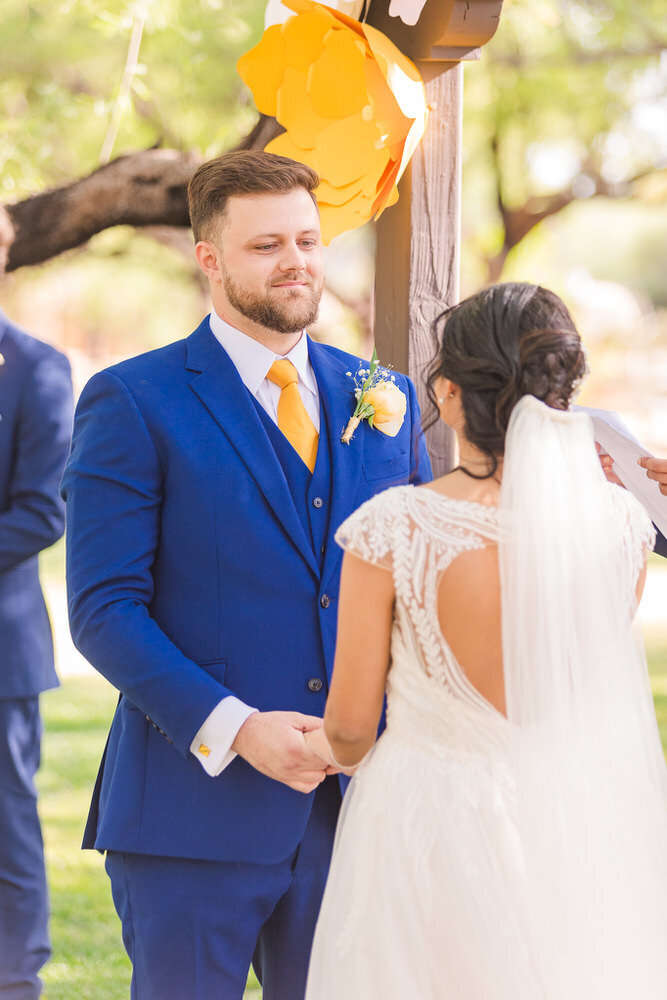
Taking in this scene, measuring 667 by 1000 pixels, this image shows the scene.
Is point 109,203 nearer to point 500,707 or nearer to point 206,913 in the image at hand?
point 206,913

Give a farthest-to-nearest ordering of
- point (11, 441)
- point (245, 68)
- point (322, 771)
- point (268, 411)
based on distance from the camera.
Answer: point (11, 441), point (245, 68), point (268, 411), point (322, 771)

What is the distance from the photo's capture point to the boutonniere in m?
2.46

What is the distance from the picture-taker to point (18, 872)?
10.9ft

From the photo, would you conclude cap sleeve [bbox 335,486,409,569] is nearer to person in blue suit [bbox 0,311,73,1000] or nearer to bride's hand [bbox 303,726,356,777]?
bride's hand [bbox 303,726,356,777]

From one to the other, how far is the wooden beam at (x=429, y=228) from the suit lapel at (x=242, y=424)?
67 centimetres

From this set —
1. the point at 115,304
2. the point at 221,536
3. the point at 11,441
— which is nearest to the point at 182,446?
the point at 221,536

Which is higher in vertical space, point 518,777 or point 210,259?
point 210,259

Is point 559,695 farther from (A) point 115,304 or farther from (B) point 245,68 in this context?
(A) point 115,304

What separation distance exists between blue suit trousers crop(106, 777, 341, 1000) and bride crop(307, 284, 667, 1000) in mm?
294

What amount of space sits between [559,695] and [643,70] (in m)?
11.6

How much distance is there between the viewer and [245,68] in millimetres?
2754

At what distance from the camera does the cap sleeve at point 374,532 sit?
71.3 inches

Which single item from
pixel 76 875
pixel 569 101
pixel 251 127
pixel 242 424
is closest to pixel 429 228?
pixel 242 424

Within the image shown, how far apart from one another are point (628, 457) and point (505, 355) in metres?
0.72
